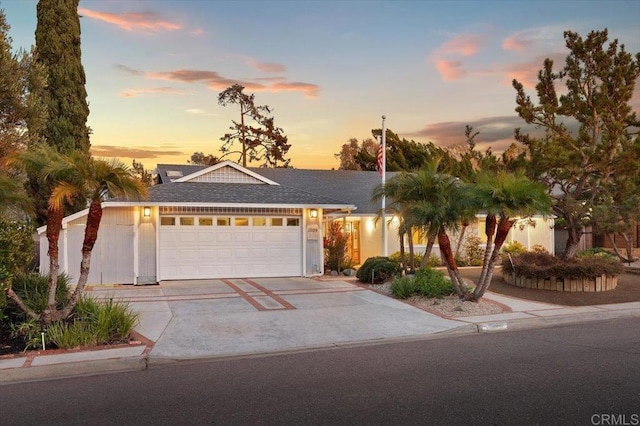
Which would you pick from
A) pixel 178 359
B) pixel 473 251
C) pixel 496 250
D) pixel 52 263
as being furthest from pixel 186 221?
pixel 473 251

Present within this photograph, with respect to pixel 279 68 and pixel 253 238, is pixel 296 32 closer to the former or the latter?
pixel 279 68

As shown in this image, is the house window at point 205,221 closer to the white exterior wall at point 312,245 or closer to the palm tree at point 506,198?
the white exterior wall at point 312,245

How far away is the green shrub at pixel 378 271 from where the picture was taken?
16609 mm

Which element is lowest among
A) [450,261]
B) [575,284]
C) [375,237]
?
[575,284]

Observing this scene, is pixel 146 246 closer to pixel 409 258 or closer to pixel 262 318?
pixel 262 318

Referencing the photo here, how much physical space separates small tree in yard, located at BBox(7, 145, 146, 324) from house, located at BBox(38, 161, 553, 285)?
7178mm

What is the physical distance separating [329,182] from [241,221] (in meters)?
8.83

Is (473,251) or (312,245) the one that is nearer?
(312,245)

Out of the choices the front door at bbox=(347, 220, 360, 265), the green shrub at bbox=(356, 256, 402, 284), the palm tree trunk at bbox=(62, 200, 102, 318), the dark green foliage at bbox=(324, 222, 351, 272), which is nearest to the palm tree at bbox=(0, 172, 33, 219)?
the palm tree trunk at bbox=(62, 200, 102, 318)

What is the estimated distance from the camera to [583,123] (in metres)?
17.3

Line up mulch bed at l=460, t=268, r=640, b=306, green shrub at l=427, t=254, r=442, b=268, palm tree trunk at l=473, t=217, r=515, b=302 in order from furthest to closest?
green shrub at l=427, t=254, r=442, b=268 < mulch bed at l=460, t=268, r=640, b=306 < palm tree trunk at l=473, t=217, r=515, b=302

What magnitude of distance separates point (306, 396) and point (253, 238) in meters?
12.4

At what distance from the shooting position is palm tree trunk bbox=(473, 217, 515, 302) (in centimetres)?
1206

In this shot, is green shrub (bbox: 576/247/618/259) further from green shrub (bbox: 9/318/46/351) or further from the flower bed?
green shrub (bbox: 9/318/46/351)
